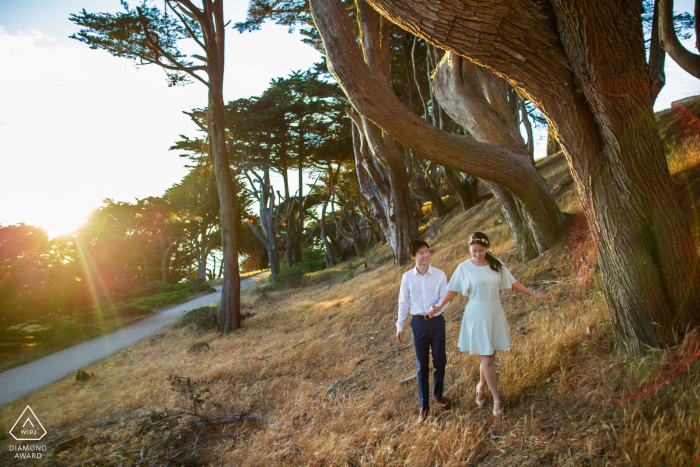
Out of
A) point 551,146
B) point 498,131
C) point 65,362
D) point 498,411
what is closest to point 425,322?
point 498,411

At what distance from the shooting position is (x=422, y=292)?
3727 mm

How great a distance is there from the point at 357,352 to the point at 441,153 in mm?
3566

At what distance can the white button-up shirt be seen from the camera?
3697 millimetres

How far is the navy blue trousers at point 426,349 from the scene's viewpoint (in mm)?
3635

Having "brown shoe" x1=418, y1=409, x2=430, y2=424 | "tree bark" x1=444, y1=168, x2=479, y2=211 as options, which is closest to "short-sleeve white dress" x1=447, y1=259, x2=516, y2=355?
"brown shoe" x1=418, y1=409, x2=430, y2=424

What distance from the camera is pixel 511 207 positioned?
689cm

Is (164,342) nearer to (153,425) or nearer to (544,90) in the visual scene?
(153,425)

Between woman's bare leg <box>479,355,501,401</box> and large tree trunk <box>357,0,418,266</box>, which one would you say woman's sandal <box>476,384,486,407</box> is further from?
large tree trunk <box>357,0,418,266</box>

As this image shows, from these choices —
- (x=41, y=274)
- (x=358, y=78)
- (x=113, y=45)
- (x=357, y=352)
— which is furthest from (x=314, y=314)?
(x=113, y=45)

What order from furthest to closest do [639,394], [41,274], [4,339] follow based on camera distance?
[41,274]
[4,339]
[639,394]

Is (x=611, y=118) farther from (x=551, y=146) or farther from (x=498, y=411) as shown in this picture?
(x=551, y=146)

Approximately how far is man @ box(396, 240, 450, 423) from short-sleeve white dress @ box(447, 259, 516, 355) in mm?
254

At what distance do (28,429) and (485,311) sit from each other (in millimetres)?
5637

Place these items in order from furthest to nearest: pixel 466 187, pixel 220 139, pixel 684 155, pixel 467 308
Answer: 1. pixel 466 187
2. pixel 220 139
3. pixel 684 155
4. pixel 467 308
